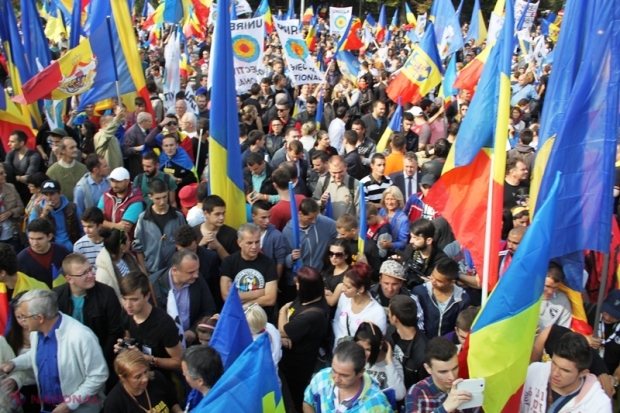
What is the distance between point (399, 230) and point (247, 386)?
3428 mm

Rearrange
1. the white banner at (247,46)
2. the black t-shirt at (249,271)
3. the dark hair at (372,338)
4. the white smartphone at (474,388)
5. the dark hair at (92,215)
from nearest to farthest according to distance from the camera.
Answer: the white smartphone at (474,388) < the dark hair at (372,338) < the black t-shirt at (249,271) < the dark hair at (92,215) < the white banner at (247,46)

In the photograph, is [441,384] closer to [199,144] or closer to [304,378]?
[304,378]

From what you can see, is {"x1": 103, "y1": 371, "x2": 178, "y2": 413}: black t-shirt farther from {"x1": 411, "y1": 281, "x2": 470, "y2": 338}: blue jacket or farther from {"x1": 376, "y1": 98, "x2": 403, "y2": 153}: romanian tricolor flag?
{"x1": 376, "y1": 98, "x2": 403, "y2": 153}: romanian tricolor flag

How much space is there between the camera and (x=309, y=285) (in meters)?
4.51

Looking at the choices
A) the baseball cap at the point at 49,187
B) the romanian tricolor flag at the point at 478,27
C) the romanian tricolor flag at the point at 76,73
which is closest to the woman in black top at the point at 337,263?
the baseball cap at the point at 49,187

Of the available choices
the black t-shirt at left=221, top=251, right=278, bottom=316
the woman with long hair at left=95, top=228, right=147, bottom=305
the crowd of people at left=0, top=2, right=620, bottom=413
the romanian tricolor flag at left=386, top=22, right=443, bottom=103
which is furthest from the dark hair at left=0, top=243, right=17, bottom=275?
the romanian tricolor flag at left=386, top=22, right=443, bottom=103

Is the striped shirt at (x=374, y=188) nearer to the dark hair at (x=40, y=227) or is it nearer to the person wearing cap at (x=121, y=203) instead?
the person wearing cap at (x=121, y=203)

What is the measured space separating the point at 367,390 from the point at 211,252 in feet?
7.09

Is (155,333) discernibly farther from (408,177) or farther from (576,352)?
(408,177)

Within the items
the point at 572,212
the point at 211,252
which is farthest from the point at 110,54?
the point at 572,212

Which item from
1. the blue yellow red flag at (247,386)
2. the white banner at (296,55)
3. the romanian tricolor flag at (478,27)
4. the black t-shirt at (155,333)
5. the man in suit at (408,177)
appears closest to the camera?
the blue yellow red flag at (247,386)

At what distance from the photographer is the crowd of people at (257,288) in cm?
362

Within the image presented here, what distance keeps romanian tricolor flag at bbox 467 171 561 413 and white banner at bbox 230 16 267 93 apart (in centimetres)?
611

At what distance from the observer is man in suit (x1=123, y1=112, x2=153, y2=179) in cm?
812
